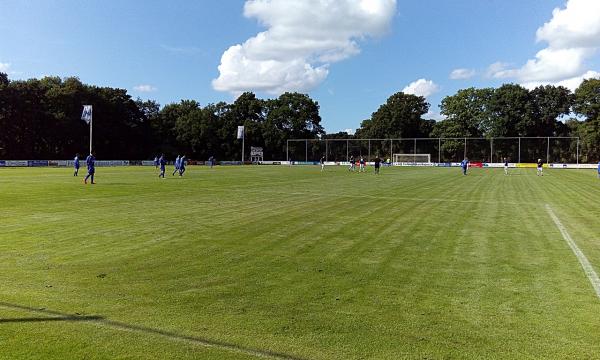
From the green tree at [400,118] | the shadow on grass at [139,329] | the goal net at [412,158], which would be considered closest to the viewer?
the shadow on grass at [139,329]

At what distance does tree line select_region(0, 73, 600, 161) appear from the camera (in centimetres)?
8300

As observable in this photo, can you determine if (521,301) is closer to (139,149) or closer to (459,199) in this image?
(459,199)

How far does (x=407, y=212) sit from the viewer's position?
14.9m

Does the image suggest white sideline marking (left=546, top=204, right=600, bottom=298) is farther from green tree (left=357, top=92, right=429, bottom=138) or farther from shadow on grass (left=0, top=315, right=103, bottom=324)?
green tree (left=357, top=92, right=429, bottom=138)

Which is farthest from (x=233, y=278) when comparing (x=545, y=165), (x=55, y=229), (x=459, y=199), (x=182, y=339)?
(x=545, y=165)

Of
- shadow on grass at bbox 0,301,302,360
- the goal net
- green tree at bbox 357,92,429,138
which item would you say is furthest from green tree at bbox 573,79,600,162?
shadow on grass at bbox 0,301,302,360

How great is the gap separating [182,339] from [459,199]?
1703cm

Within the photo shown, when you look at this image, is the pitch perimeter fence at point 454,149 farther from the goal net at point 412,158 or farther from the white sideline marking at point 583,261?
the white sideline marking at point 583,261

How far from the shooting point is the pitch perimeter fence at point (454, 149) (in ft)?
279

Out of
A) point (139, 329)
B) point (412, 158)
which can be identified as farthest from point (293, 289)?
point (412, 158)

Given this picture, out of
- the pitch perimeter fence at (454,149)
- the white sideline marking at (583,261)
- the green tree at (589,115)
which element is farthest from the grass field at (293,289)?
the green tree at (589,115)

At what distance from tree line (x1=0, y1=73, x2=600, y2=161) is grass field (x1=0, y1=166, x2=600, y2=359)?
3197 inches

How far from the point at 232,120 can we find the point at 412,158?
47286 mm

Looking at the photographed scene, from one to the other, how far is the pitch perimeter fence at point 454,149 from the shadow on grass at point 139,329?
85.3 m
